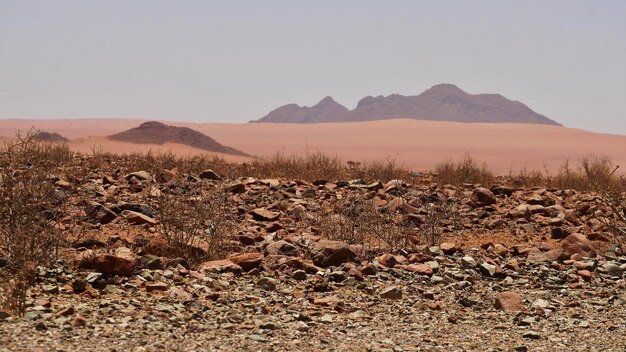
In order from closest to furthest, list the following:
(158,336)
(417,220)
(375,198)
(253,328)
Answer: (158,336)
(253,328)
(417,220)
(375,198)

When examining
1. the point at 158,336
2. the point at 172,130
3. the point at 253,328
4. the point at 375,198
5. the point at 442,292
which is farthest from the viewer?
the point at 172,130

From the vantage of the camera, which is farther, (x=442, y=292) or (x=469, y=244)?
(x=469, y=244)

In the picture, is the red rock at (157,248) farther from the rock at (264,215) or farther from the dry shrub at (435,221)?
the dry shrub at (435,221)

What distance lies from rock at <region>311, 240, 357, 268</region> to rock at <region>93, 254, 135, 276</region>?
1848mm

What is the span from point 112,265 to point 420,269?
2741 millimetres

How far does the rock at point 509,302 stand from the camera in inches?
245

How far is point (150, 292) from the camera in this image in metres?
5.81

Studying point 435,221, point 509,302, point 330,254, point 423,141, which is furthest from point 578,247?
point 423,141

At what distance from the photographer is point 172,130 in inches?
1596

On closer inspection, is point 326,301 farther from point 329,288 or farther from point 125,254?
point 125,254

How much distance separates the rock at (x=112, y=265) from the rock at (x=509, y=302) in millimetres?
2926

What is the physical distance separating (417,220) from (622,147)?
44.6m

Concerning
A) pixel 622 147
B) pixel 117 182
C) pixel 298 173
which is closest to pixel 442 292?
pixel 117 182

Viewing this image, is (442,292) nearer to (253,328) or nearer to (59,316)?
(253,328)
